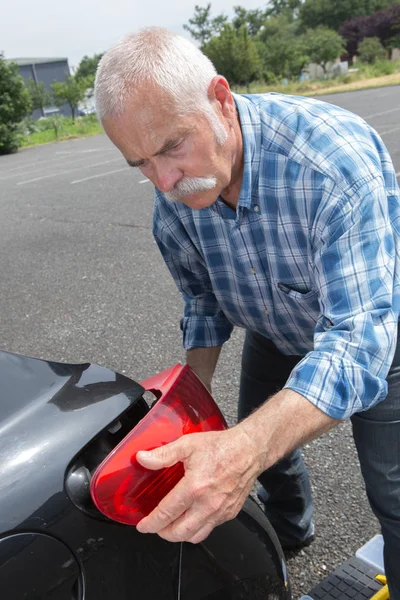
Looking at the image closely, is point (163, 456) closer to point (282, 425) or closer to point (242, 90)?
point (282, 425)

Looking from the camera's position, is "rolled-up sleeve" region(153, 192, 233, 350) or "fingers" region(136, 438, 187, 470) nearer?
"fingers" region(136, 438, 187, 470)

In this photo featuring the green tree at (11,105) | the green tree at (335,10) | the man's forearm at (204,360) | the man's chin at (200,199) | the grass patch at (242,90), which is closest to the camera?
the man's chin at (200,199)

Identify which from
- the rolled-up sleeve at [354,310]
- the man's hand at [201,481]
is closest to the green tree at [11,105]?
the rolled-up sleeve at [354,310]

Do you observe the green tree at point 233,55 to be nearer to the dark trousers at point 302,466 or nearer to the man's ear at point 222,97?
the dark trousers at point 302,466

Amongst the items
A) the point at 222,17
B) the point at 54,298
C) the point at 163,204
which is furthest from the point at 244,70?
the point at 163,204

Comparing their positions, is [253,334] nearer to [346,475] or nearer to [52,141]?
[346,475]

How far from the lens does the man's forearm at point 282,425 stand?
49.3 inches

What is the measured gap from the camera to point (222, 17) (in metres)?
73.2

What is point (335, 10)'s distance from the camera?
267 feet

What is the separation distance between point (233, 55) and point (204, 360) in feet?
156

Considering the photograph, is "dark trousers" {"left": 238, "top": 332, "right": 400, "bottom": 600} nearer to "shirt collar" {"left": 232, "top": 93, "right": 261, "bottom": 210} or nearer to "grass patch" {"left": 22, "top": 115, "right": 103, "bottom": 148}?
"shirt collar" {"left": 232, "top": 93, "right": 261, "bottom": 210}

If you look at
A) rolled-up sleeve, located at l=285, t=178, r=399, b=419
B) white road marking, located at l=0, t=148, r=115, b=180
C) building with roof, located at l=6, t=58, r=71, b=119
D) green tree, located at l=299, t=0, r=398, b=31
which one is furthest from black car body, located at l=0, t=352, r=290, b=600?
green tree, located at l=299, t=0, r=398, b=31

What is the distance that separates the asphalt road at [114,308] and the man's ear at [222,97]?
171 centimetres

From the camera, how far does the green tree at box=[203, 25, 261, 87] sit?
46.0 meters
